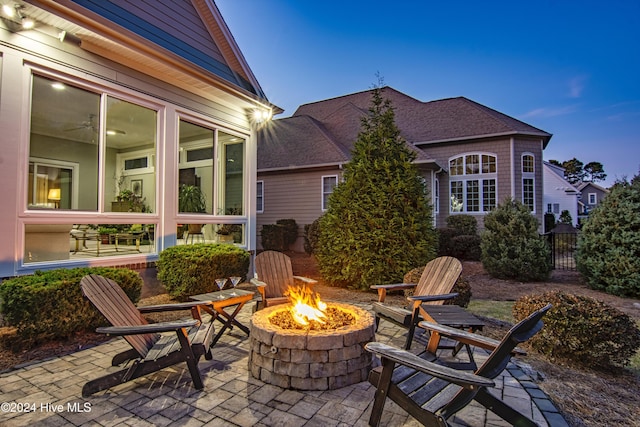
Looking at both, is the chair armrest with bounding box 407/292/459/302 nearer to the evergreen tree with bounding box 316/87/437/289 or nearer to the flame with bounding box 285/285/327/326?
the flame with bounding box 285/285/327/326

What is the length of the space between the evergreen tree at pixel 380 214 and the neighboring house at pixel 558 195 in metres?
26.7

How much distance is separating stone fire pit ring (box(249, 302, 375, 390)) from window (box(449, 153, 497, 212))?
13.6 m

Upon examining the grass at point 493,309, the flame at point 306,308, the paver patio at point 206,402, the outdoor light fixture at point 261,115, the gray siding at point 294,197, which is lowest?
the grass at point 493,309

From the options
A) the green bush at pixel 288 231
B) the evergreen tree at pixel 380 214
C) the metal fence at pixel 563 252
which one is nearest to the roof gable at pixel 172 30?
the evergreen tree at pixel 380 214

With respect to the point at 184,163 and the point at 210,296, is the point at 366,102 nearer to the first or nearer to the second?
the point at 184,163

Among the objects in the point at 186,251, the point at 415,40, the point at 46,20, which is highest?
the point at 415,40

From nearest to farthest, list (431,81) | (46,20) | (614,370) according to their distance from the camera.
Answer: (614,370)
(46,20)
(431,81)

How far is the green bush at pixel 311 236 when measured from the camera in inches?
493

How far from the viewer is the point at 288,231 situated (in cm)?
1399

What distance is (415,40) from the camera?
15445mm

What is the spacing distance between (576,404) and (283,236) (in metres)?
11.8

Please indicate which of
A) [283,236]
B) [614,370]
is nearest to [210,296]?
[614,370]

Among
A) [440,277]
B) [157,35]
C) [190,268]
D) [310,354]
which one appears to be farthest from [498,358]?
[157,35]

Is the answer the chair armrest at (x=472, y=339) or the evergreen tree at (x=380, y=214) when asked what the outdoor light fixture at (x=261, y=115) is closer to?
the evergreen tree at (x=380, y=214)
